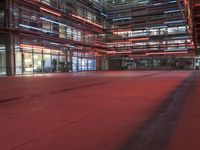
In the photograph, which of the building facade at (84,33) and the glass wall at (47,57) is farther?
the glass wall at (47,57)

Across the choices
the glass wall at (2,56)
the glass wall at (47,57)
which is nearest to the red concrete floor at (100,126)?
the glass wall at (2,56)

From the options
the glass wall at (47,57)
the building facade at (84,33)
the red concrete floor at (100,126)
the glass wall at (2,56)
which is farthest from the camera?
the glass wall at (47,57)

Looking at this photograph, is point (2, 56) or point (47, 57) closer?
point (2, 56)

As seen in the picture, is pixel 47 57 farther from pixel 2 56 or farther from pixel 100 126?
pixel 100 126

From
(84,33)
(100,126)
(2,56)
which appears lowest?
(100,126)

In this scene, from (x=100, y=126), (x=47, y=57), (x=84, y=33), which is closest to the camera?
(x=100, y=126)

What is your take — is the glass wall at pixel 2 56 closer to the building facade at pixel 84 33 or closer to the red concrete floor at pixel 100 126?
the building facade at pixel 84 33

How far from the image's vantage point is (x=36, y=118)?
5297 millimetres

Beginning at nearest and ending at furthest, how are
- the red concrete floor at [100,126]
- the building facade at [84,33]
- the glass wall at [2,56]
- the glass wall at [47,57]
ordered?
the red concrete floor at [100,126]
the glass wall at [2,56]
the building facade at [84,33]
the glass wall at [47,57]

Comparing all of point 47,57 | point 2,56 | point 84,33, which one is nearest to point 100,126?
Answer: point 2,56

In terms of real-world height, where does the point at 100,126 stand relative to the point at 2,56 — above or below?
below

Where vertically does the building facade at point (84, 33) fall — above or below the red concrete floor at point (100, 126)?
above

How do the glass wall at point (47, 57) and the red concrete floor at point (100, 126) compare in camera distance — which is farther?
the glass wall at point (47, 57)

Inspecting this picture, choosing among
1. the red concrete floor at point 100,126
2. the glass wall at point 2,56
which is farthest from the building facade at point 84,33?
the red concrete floor at point 100,126
